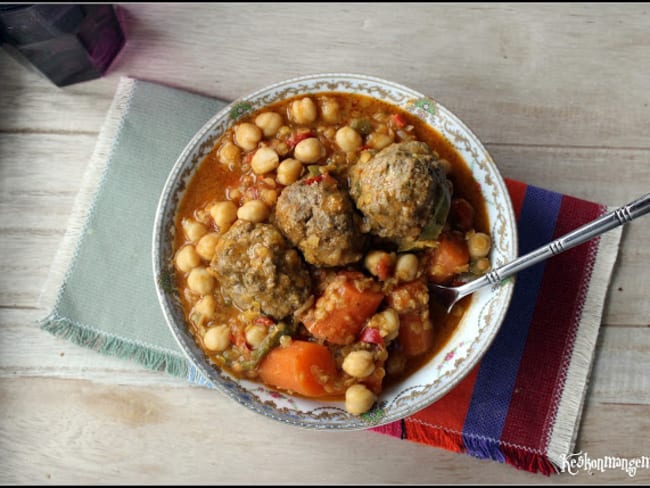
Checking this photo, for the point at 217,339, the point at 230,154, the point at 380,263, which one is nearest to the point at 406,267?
the point at 380,263

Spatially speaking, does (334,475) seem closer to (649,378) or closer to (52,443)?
(52,443)

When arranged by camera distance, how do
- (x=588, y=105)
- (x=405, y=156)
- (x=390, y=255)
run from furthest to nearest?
(x=588, y=105) → (x=390, y=255) → (x=405, y=156)

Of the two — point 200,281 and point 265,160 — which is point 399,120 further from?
point 200,281

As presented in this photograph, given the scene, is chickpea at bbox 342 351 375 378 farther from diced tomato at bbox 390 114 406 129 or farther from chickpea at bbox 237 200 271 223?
diced tomato at bbox 390 114 406 129

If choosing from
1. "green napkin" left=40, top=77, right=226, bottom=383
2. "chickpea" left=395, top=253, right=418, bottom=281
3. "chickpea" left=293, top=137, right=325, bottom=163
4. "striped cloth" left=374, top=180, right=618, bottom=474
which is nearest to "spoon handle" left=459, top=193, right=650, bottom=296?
"chickpea" left=395, top=253, right=418, bottom=281

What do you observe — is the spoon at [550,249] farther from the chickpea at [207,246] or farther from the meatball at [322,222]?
the chickpea at [207,246]

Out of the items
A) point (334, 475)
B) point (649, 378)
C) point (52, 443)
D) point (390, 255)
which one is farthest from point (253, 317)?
point (649, 378)
